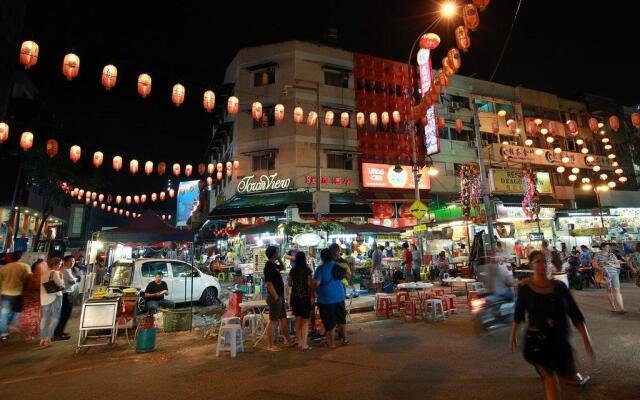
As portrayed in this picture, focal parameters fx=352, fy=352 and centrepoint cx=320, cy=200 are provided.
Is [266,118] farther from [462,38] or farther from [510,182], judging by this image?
[510,182]

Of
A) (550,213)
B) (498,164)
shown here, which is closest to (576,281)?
(550,213)

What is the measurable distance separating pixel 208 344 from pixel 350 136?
17324 millimetres

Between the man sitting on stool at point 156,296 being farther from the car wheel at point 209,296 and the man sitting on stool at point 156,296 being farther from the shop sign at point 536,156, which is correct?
the shop sign at point 536,156

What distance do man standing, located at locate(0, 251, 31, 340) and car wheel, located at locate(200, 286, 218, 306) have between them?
228 inches

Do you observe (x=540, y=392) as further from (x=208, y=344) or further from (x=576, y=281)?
(x=576, y=281)

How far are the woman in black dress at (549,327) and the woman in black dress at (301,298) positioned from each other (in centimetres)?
405

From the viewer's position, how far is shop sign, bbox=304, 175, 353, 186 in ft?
70.0

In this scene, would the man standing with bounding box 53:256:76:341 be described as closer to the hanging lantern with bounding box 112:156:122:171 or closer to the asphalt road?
the asphalt road

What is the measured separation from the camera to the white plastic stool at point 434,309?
949 centimetres

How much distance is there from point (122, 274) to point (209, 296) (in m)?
3.28

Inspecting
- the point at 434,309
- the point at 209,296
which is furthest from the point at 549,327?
the point at 209,296

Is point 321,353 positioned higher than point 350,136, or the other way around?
point 350,136

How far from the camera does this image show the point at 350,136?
23.0 m

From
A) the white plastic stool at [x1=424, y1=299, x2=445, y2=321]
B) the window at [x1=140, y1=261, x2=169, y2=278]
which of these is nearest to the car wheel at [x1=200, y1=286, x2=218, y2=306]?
the window at [x1=140, y1=261, x2=169, y2=278]
